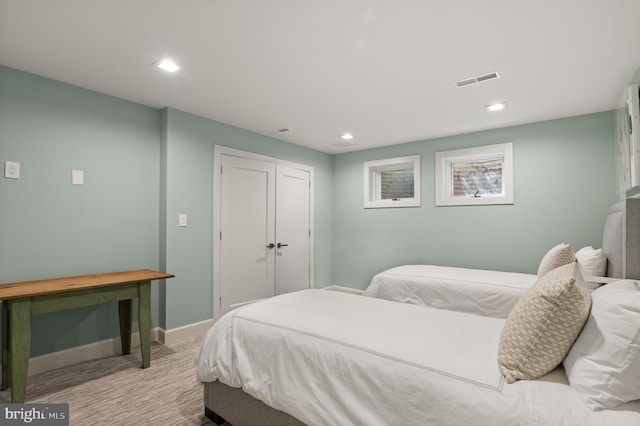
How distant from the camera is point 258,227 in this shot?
4.34 metres

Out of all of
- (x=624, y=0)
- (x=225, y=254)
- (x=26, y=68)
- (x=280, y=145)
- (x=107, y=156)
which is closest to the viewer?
(x=624, y=0)

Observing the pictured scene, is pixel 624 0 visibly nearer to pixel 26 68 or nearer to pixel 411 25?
pixel 411 25

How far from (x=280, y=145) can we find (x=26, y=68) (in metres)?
2.81

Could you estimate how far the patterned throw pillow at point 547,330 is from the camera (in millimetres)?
1211

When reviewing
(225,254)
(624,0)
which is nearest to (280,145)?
(225,254)

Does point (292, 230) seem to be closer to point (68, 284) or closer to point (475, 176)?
point (475, 176)

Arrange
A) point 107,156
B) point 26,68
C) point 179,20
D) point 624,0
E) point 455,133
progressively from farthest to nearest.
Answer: point 455,133
point 107,156
point 26,68
point 179,20
point 624,0

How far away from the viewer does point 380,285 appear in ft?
12.0

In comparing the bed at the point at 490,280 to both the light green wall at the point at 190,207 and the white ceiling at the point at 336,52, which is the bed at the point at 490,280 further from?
the light green wall at the point at 190,207

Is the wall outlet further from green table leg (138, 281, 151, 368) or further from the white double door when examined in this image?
the white double door

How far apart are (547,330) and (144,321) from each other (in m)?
2.89

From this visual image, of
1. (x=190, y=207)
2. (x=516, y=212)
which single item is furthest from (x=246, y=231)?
(x=516, y=212)

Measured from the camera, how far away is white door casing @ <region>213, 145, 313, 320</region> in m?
3.88
